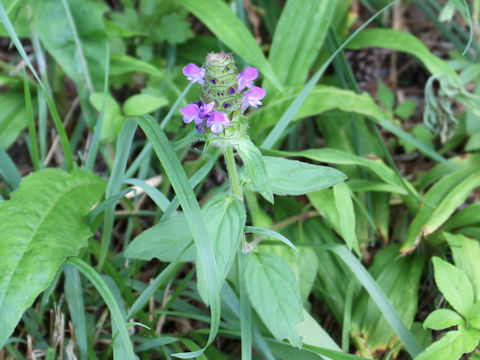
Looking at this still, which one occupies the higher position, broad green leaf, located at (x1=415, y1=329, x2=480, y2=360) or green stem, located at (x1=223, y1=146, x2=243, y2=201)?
green stem, located at (x1=223, y1=146, x2=243, y2=201)

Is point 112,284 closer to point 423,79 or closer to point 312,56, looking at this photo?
point 312,56

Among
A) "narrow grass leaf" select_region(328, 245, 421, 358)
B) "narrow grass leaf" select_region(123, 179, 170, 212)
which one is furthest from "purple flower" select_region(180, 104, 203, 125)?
A: "narrow grass leaf" select_region(328, 245, 421, 358)

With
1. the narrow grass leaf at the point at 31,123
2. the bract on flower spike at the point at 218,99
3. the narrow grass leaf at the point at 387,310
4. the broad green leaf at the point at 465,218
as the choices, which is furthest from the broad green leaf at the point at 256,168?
the broad green leaf at the point at 465,218

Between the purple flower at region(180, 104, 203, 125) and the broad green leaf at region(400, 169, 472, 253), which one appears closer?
the purple flower at region(180, 104, 203, 125)

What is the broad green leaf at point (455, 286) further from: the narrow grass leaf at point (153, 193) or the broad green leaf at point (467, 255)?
the narrow grass leaf at point (153, 193)

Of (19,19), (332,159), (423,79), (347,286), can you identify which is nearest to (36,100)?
(19,19)

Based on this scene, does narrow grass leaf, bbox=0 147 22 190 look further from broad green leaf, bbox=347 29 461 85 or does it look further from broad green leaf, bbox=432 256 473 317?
broad green leaf, bbox=347 29 461 85
